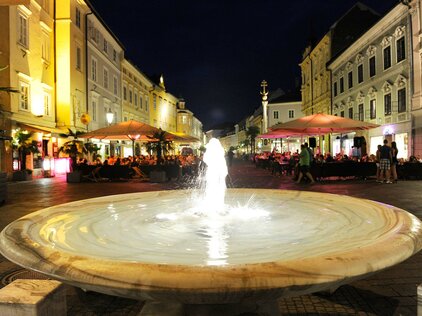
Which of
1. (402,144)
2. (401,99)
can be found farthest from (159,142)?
(401,99)

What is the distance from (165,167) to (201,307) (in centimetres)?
Result: 1657

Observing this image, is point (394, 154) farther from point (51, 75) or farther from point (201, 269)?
point (51, 75)

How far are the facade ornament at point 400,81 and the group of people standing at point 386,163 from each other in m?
11.4

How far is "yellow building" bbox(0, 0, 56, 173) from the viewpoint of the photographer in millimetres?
19656

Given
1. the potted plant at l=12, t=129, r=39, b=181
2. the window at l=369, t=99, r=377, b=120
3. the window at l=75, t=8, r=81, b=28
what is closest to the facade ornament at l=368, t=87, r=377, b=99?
the window at l=369, t=99, r=377, b=120

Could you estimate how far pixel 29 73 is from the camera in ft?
72.4

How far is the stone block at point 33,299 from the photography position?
2.15 metres

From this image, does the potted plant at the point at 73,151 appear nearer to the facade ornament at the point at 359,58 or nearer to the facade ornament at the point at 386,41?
the facade ornament at the point at 386,41

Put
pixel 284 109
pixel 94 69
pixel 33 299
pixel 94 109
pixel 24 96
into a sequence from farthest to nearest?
pixel 284 109, pixel 94 109, pixel 94 69, pixel 24 96, pixel 33 299

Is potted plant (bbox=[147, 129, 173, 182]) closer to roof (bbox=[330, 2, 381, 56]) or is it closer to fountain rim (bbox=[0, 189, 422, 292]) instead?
fountain rim (bbox=[0, 189, 422, 292])

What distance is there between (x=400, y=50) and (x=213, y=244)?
89.8 feet

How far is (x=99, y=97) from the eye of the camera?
3353 cm

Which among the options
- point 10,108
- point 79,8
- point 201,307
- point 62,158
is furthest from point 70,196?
point 79,8

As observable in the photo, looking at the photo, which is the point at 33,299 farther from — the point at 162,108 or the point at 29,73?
A: the point at 162,108
